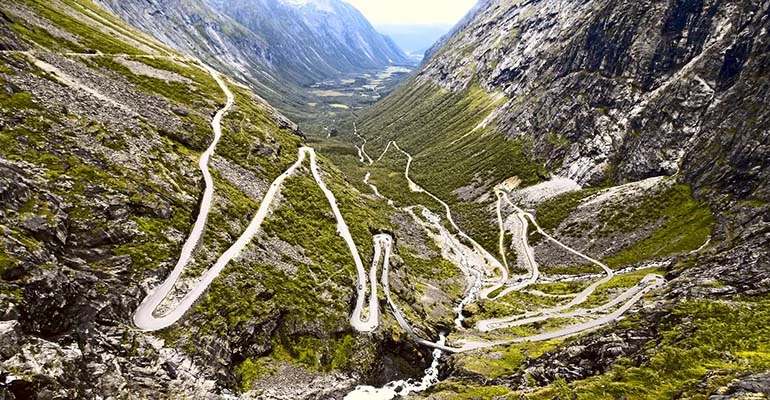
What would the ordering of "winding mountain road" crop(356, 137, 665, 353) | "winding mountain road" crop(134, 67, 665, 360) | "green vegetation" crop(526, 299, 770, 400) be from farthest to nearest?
"winding mountain road" crop(356, 137, 665, 353)
"winding mountain road" crop(134, 67, 665, 360)
"green vegetation" crop(526, 299, 770, 400)

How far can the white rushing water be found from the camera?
233ft

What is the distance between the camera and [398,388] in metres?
76.4

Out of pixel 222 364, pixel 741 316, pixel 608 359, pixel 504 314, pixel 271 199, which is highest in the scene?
pixel 741 316

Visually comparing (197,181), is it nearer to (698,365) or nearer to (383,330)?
(383,330)

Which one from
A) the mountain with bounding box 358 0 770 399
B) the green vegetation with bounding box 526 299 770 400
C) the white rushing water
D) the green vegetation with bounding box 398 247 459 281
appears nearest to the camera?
the green vegetation with bounding box 526 299 770 400

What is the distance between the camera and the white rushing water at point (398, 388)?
71000mm

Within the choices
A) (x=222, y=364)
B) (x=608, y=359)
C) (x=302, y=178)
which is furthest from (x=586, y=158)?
(x=222, y=364)

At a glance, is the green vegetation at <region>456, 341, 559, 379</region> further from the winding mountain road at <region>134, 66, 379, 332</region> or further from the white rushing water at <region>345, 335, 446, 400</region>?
the winding mountain road at <region>134, 66, 379, 332</region>

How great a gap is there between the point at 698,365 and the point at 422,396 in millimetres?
39221

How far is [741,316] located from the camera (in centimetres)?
6562

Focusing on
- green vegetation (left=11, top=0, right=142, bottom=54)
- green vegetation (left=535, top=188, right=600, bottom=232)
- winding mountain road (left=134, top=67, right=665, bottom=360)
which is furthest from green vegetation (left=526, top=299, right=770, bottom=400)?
green vegetation (left=11, top=0, right=142, bottom=54)

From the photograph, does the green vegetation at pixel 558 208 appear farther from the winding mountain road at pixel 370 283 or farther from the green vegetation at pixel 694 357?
the green vegetation at pixel 694 357

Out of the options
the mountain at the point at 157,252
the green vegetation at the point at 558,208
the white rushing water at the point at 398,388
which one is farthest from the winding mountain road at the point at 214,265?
the green vegetation at the point at 558,208

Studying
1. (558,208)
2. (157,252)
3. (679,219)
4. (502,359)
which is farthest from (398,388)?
(558,208)
